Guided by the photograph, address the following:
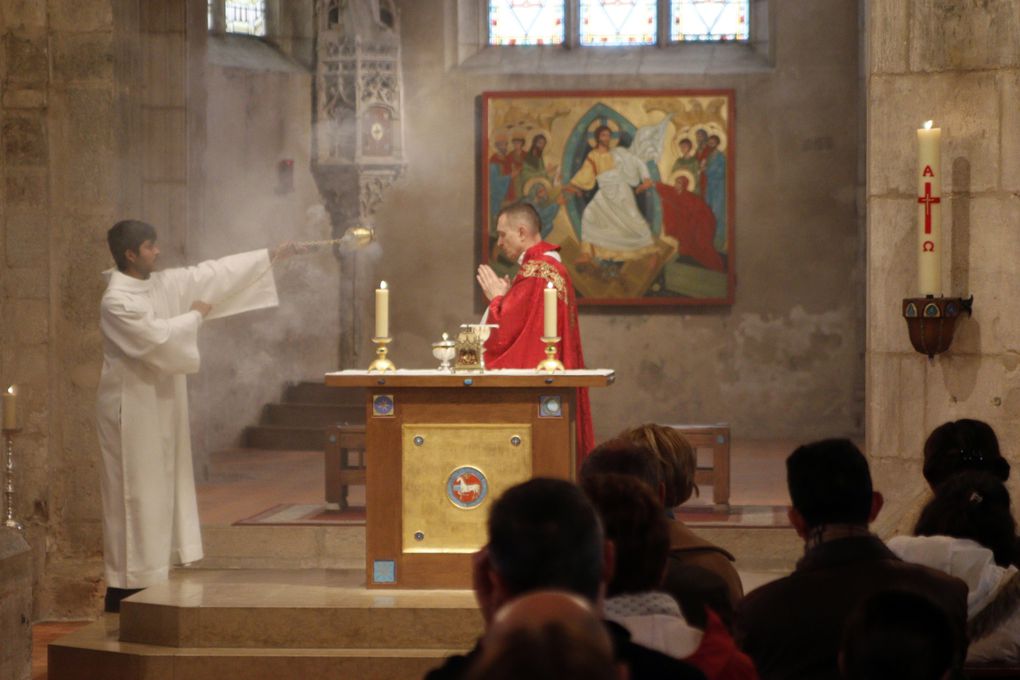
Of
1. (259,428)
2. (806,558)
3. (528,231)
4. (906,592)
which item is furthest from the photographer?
(259,428)

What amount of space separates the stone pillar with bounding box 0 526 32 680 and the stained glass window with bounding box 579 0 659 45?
9.28 m

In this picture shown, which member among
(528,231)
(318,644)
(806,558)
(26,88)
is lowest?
(318,644)

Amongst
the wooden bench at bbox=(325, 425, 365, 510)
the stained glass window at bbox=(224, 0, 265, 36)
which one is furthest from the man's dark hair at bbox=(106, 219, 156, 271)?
the stained glass window at bbox=(224, 0, 265, 36)

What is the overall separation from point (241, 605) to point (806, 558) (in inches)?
139

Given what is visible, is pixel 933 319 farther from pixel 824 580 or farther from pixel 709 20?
pixel 709 20

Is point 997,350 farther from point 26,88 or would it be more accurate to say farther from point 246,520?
point 26,88

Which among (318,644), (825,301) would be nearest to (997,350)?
(318,644)

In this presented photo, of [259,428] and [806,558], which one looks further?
[259,428]

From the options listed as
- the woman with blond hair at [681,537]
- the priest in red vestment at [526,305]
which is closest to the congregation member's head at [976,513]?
the woman with blond hair at [681,537]

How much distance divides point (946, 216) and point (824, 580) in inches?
160

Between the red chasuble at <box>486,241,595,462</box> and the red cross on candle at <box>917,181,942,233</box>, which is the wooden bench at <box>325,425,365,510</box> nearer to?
the red chasuble at <box>486,241,595,462</box>

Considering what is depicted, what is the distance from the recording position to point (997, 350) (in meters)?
6.43

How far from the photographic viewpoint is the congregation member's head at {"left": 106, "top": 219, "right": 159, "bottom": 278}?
22.0 feet

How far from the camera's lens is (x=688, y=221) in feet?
43.7
